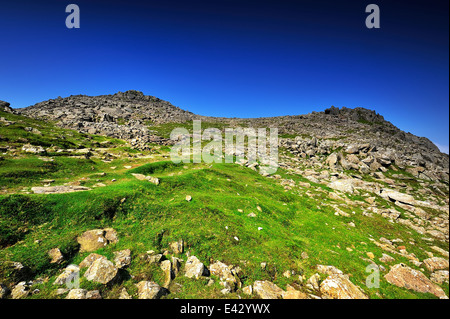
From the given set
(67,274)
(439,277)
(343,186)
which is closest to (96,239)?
(67,274)

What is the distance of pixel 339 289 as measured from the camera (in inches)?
401

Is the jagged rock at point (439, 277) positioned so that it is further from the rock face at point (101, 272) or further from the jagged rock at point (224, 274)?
the rock face at point (101, 272)

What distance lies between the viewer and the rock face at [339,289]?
10017 mm

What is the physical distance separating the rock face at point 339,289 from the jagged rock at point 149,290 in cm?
947

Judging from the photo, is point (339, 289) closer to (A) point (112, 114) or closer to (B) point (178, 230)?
(B) point (178, 230)

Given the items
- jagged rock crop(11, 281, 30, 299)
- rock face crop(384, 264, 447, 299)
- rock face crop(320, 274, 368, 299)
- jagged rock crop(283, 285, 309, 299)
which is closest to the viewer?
jagged rock crop(11, 281, 30, 299)

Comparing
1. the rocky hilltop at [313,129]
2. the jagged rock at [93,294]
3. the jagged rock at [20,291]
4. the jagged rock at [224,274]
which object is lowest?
the jagged rock at [224,274]

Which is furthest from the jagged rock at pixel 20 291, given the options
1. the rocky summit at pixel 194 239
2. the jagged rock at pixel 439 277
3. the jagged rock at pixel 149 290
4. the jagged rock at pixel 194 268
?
the jagged rock at pixel 439 277

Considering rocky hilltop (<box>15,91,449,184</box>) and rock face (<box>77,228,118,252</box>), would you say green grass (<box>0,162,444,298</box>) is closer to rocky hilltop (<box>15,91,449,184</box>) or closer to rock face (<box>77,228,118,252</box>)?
rock face (<box>77,228,118,252</box>)

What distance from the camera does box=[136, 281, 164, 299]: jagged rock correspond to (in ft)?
26.7

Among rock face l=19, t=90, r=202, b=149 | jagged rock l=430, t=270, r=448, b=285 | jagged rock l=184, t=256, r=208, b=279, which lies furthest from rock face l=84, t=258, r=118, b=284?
rock face l=19, t=90, r=202, b=149

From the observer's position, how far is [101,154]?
33.8 m

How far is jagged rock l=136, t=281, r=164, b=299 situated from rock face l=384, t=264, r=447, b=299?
16.1m
